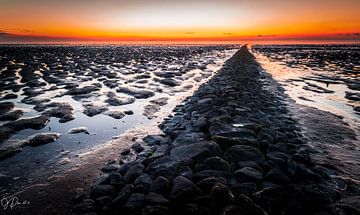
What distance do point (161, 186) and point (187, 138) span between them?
263 cm

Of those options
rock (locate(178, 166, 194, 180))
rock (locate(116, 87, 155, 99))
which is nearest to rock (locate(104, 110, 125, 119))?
rock (locate(116, 87, 155, 99))

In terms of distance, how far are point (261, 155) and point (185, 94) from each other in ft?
35.1

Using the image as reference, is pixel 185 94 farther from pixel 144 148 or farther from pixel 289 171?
pixel 289 171

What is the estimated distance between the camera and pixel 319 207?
473 centimetres

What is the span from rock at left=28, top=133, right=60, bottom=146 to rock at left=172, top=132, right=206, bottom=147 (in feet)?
13.4

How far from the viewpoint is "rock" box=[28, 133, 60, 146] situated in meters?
8.12

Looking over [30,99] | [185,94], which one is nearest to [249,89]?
[185,94]

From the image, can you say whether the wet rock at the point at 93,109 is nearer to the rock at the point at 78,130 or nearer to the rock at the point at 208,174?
the rock at the point at 78,130

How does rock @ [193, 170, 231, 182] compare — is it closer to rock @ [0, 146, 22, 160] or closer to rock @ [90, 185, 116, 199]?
rock @ [90, 185, 116, 199]

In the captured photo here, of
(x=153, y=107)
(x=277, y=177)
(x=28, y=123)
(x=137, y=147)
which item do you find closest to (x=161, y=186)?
(x=277, y=177)

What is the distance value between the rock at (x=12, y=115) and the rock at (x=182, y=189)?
870cm
